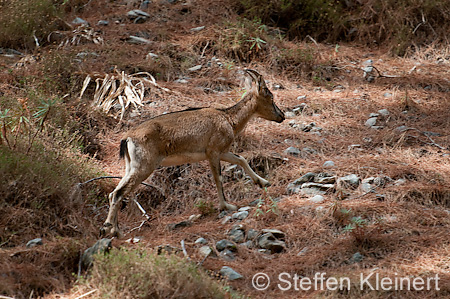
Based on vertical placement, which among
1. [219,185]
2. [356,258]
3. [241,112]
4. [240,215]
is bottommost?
[240,215]

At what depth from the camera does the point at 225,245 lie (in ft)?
22.8

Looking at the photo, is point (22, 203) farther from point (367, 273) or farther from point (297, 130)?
point (297, 130)

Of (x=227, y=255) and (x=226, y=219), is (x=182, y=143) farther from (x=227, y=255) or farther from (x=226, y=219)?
(x=227, y=255)

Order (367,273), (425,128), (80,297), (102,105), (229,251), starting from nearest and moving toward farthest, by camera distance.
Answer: (80,297) → (367,273) → (229,251) → (425,128) → (102,105)

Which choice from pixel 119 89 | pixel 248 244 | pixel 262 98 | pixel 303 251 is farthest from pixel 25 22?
pixel 303 251

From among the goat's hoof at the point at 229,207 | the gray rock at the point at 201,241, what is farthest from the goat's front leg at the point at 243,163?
the gray rock at the point at 201,241

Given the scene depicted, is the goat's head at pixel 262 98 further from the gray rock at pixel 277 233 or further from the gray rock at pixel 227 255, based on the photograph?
the gray rock at pixel 227 255

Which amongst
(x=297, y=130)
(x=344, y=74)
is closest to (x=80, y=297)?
(x=297, y=130)

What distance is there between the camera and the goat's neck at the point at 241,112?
8.75m

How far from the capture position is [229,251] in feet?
22.5

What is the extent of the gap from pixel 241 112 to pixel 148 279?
4242mm

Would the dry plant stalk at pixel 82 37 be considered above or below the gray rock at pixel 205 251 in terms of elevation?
below

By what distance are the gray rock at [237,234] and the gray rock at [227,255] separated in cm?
32

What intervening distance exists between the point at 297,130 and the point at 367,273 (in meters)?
4.62
